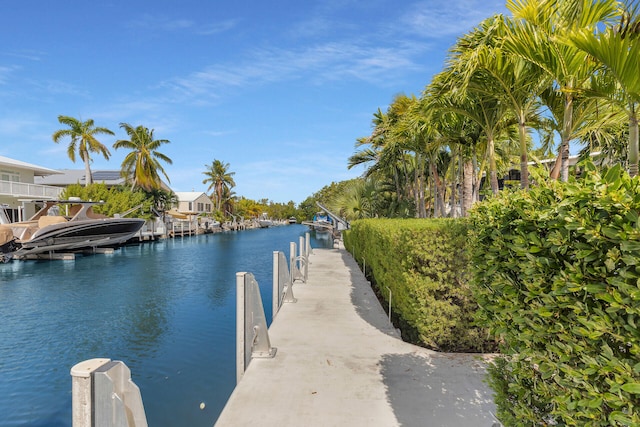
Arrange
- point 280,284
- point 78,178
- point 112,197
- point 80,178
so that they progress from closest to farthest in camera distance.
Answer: point 280,284 → point 112,197 → point 78,178 → point 80,178

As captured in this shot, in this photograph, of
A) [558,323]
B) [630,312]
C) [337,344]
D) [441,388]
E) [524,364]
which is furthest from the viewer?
Answer: [337,344]

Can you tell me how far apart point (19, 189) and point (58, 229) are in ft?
33.7

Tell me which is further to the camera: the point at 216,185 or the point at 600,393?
the point at 216,185

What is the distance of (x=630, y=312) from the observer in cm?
137

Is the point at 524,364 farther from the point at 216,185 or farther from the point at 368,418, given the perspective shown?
the point at 216,185

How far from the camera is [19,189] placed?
29562 mm

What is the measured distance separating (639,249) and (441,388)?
3687 mm

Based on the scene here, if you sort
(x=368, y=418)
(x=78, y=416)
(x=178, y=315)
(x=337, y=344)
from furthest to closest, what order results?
1. (x=178, y=315)
2. (x=337, y=344)
3. (x=368, y=418)
4. (x=78, y=416)

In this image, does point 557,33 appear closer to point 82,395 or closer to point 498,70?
point 498,70

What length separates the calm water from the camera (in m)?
6.25

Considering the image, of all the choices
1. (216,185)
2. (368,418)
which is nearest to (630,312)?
(368,418)

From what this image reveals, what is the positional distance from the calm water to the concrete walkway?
6.18 ft

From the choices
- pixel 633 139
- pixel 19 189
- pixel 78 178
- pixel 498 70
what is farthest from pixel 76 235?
pixel 78 178

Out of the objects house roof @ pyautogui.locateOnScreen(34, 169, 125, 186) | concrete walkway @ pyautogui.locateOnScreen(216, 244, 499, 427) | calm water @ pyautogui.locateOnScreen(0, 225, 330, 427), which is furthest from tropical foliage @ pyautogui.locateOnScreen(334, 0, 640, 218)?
house roof @ pyautogui.locateOnScreen(34, 169, 125, 186)
